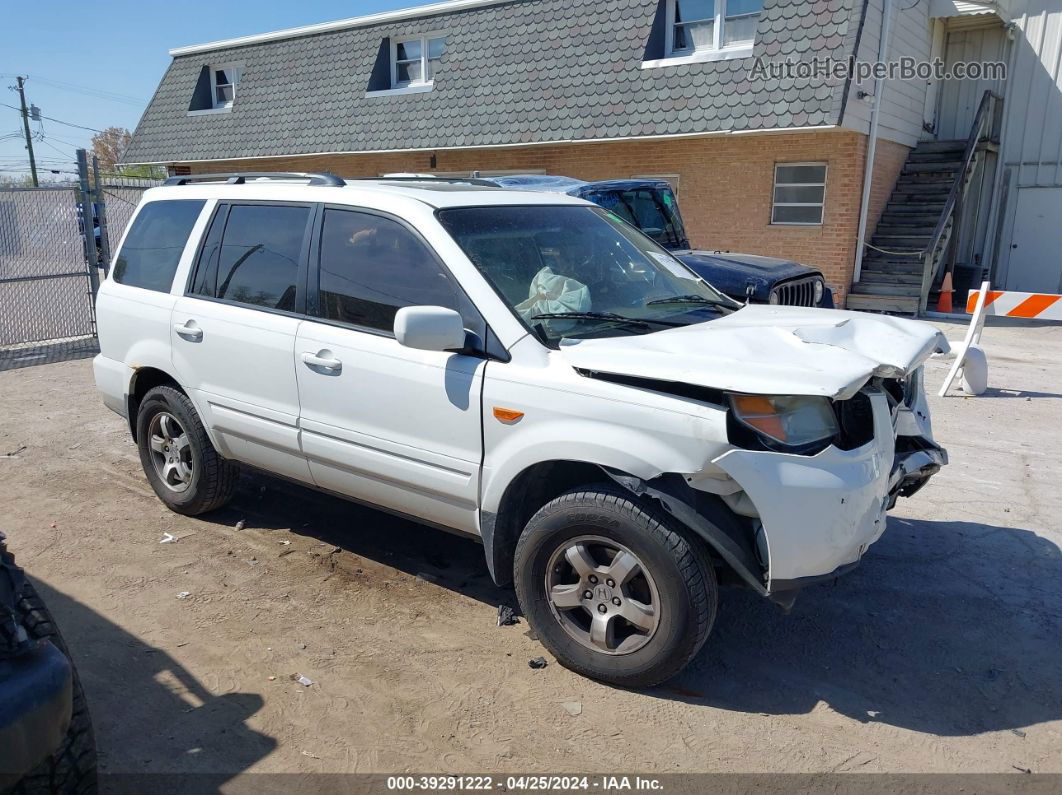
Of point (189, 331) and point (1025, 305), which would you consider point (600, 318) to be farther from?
point (1025, 305)

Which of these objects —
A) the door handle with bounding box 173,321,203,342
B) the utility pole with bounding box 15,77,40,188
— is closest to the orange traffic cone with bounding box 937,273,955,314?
the door handle with bounding box 173,321,203,342

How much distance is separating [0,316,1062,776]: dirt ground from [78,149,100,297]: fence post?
665 centimetres

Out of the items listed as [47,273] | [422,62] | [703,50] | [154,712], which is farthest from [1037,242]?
[154,712]

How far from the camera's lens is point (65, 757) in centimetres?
252

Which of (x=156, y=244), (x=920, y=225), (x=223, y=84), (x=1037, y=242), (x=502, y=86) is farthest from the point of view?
(x=223, y=84)

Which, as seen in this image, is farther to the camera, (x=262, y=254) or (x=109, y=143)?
(x=109, y=143)

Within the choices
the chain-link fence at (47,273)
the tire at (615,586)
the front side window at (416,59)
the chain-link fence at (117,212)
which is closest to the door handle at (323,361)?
the tire at (615,586)

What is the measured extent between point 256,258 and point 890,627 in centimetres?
369

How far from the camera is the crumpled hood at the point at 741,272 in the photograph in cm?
737

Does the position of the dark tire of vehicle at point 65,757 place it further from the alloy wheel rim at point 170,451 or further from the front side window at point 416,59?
the front side window at point 416,59

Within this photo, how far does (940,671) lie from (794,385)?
5.26 feet

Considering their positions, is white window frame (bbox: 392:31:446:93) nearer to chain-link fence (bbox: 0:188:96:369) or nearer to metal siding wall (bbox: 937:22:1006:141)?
chain-link fence (bbox: 0:188:96:369)

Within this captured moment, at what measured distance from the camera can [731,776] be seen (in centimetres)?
304

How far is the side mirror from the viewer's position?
3.49 metres
